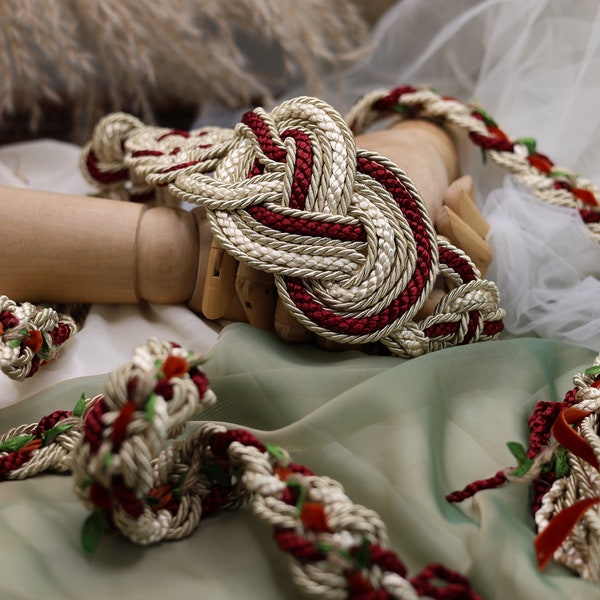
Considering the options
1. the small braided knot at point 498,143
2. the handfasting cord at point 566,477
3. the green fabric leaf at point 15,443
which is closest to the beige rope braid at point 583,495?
the handfasting cord at point 566,477

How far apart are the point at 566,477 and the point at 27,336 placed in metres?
0.46

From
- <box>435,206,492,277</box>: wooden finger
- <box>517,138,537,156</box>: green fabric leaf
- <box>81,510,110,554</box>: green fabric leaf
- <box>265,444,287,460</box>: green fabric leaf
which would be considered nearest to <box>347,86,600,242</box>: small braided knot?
<box>517,138,537,156</box>: green fabric leaf

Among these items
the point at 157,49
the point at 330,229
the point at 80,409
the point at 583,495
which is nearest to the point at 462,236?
the point at 330,229

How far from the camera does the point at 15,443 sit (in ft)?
1.79

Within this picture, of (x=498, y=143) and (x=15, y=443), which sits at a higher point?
(x=498, y=143)

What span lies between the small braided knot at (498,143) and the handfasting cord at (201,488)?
47 cm

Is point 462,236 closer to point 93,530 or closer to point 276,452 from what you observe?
point 276,452

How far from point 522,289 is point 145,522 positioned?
45 centimetres

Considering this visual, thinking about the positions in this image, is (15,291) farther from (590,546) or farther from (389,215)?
(590,546)

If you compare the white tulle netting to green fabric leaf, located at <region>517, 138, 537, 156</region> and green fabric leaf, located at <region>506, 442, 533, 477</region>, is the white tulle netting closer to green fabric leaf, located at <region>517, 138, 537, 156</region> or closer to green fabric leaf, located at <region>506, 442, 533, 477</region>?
green fabric leaf, located at <region>517, 138, 537, 156</region>

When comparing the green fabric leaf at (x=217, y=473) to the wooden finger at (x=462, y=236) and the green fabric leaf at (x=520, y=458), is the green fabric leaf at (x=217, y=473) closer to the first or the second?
the green fabric leaf at (x=520, y=458)

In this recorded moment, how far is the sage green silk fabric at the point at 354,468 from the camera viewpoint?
450 millimetres

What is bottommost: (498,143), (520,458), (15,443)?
(15,443)

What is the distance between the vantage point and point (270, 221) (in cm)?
57
